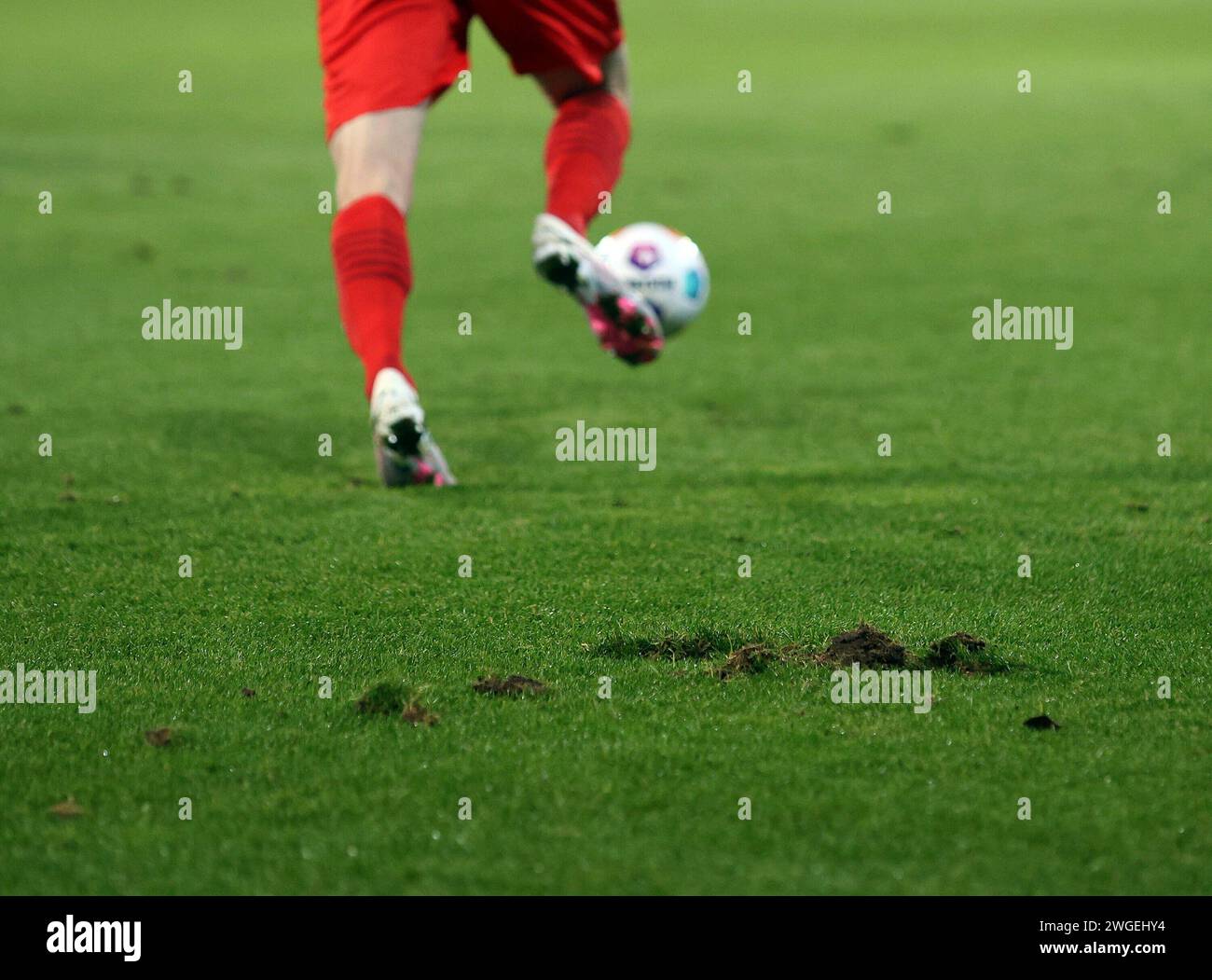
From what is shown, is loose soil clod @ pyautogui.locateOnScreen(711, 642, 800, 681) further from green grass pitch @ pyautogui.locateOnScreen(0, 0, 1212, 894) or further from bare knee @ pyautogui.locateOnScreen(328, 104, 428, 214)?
bare knee @ pyautogui.locateOnScreen(328, 104, 428, 214)

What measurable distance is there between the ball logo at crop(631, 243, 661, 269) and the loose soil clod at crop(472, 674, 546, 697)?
2.81 metres

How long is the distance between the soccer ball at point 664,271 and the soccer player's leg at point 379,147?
90cm

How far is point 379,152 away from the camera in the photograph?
18.8 feet

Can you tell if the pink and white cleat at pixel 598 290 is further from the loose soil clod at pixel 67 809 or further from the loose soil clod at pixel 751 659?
the loose soil clod at pixel 67 809

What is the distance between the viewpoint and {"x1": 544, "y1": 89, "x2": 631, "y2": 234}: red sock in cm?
614

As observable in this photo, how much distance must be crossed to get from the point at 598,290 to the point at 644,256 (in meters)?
0.66

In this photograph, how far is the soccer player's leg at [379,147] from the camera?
5.67 meters

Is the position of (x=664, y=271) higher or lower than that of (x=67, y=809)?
Answer: higher
